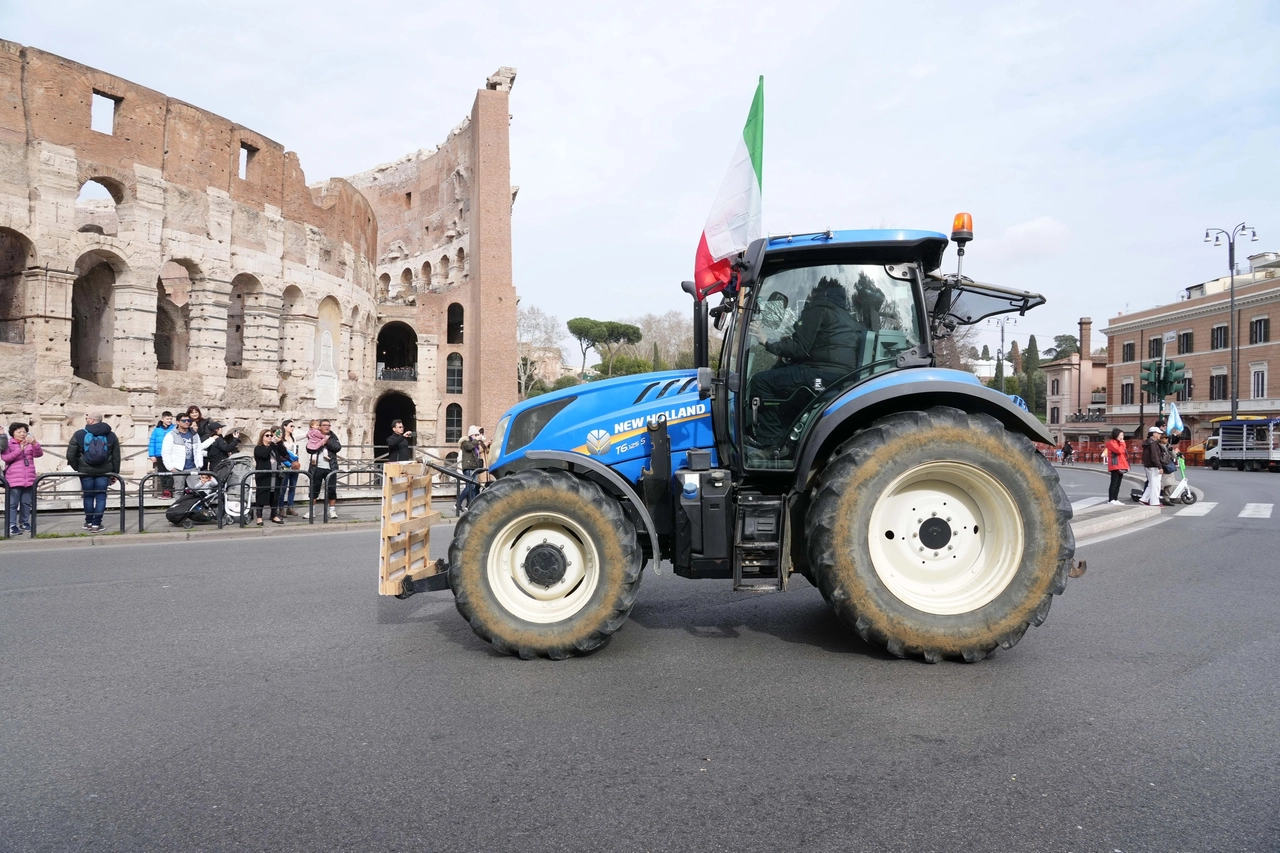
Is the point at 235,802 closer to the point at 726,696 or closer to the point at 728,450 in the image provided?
the point at 726,696

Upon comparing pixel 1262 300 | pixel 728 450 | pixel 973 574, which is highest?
pixel 1262 300

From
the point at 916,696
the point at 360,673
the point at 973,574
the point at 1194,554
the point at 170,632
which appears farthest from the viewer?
the point at 1194,554

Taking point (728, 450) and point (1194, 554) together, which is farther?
point (1194, 554)

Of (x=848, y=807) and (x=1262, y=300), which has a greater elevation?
(x=1262, y=300)

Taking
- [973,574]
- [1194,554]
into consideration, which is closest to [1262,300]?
[1194,554]

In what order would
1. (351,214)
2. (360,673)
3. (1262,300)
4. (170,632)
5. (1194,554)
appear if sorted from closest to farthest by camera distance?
1. (360,673)
2. (170,632)
3. (1194,554)
4. (351,214)
5. (1262,300)

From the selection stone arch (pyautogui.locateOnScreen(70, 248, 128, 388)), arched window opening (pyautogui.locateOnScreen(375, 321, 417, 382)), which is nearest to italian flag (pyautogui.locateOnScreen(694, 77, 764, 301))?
stone arch (pyautogui.locateOnScreen(70, 248, 128, 388))

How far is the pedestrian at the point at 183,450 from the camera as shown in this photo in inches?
520

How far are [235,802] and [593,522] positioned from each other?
2.34m

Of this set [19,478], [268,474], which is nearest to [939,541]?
[268,474]

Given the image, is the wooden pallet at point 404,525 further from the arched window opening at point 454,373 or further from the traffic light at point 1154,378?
the arched window opening at point 454,373

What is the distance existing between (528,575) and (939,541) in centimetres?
258

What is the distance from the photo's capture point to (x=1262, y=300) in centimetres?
4628

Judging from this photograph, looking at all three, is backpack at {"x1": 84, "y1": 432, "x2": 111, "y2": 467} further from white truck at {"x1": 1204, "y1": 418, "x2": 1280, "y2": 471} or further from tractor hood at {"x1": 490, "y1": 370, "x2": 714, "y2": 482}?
white truck at {"x1": 1204, "y1": 418, "x2": 1280, "y2": 471}
